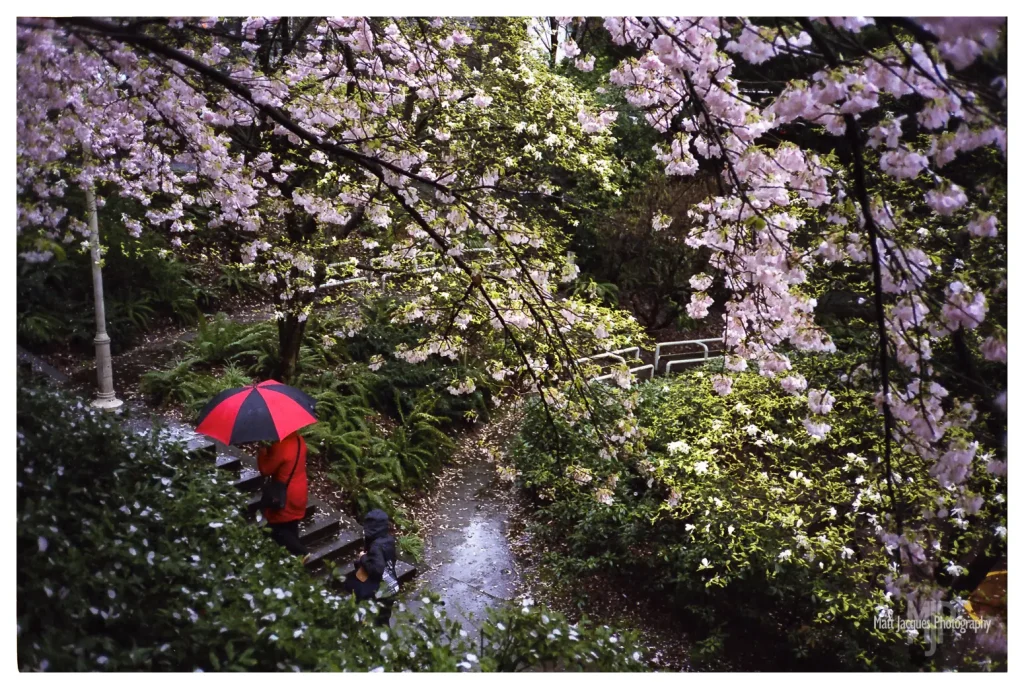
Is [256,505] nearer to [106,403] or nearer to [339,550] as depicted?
[339,550]

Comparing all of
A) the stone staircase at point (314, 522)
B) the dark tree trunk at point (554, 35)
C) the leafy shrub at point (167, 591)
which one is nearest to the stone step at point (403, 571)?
the stone staircase at point (314, 522)

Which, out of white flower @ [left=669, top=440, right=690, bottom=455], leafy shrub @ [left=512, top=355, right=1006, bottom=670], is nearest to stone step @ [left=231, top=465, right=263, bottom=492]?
leafy shrub @ [left=512, top=355, right=1006, bottom=670]

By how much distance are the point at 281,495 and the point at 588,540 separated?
1.39m

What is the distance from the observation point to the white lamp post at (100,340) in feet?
8.59

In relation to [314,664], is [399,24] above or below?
above

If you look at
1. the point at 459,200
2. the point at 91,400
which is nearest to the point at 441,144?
the point at 459,200

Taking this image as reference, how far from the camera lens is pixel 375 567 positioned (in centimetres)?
242

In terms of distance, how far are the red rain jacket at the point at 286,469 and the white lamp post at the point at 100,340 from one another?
582 millimetres

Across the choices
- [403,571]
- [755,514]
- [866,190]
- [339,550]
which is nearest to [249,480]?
[339,550]

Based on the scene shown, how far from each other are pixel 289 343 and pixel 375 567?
2299 mm

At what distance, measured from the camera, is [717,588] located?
9.39 feet
